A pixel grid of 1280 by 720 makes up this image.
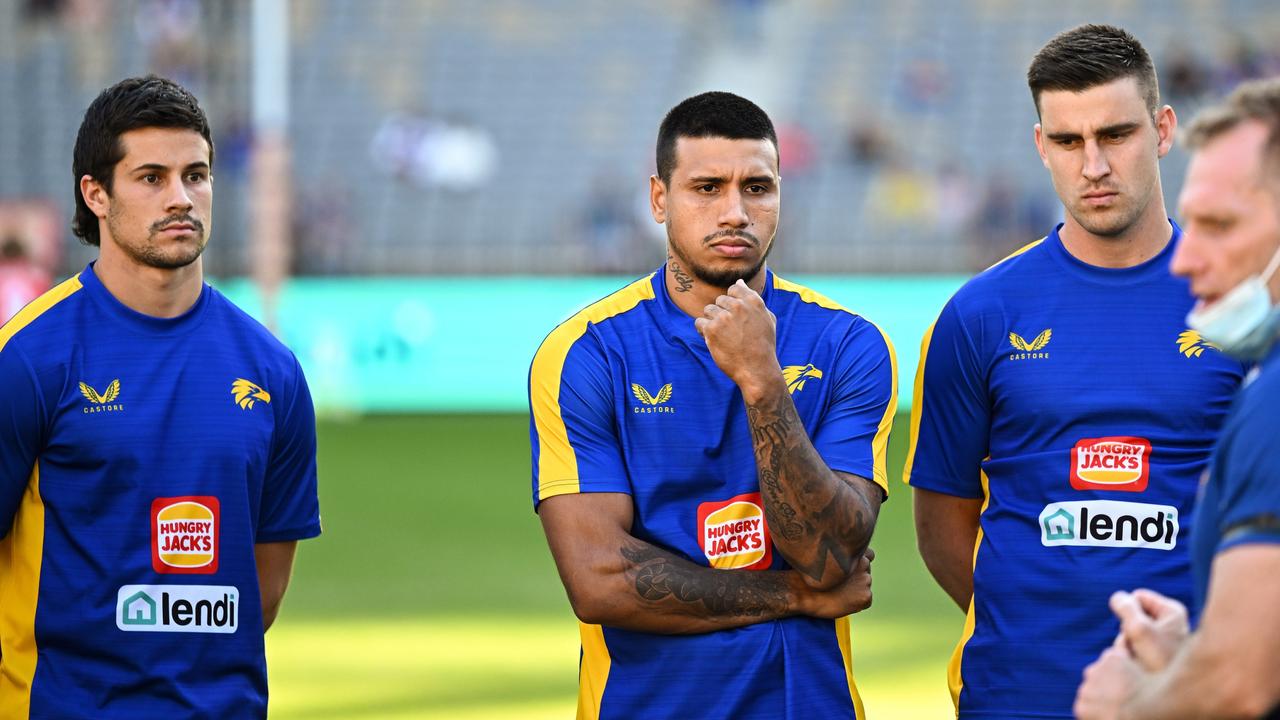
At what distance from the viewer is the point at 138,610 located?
14.6ft

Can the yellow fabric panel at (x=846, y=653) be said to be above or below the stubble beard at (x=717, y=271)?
below

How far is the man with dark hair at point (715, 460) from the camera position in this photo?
4270 mm

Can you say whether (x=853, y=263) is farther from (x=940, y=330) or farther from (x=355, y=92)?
(x=940, y=330)

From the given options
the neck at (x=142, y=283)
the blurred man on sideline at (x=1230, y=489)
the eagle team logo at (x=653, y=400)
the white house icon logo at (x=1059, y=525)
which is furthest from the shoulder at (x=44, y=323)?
the blurred man on sideline at (x=1230, y=489)

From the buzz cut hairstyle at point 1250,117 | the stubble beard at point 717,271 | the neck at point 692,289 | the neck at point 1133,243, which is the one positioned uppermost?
the buzz cut hairstyle at point 1250,117

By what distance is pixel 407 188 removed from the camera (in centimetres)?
2844

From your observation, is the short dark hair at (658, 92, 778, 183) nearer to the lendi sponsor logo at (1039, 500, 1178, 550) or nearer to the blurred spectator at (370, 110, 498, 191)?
the lendi sponsor logo at (1039, 500, 1178, 550)

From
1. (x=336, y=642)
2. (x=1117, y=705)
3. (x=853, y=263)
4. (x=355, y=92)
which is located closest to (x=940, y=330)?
(x=1117, y=705)

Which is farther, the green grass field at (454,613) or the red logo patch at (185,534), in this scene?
the green grass field at (454,613)

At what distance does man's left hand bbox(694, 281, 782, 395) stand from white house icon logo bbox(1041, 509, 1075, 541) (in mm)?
869

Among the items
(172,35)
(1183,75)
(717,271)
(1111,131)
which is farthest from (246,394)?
(172,35)

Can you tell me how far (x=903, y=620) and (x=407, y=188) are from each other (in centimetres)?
1908

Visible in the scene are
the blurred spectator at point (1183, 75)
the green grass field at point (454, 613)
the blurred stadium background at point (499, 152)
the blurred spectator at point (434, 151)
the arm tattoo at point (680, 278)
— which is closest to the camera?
the arm tattoo at point (680, 278)

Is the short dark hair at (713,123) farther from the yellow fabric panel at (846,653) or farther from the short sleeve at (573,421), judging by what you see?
the yellow fabric panel at (846,653)
